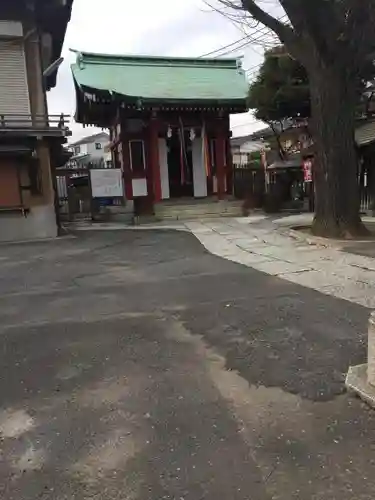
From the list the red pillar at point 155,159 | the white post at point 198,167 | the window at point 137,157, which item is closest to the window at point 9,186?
the window at point 137,157

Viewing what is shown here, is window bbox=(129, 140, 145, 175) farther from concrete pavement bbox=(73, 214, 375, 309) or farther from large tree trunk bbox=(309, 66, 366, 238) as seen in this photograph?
large tree trunk bbox=(309, 66, 366, 238)

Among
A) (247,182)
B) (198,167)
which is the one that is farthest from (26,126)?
(247,182)

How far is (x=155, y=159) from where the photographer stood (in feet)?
63.2

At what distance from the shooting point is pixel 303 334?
4684 millimetres

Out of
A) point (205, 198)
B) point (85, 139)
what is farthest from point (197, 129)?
point (85, 139)

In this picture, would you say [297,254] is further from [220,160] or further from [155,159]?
[220,160]

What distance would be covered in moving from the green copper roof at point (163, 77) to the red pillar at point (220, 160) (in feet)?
4.89

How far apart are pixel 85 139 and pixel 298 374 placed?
81689 millimetres

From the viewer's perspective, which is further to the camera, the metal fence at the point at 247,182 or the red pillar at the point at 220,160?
the metal fence at the point at 247,182

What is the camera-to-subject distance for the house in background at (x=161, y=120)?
18.7m

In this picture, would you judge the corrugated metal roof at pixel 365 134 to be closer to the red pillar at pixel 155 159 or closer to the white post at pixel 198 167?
the white post at pixel 198 167

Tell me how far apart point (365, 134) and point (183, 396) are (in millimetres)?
15590

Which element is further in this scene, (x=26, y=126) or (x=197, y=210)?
(x=197, y=210)

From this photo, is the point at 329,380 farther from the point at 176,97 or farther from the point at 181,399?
the point at 176,97
